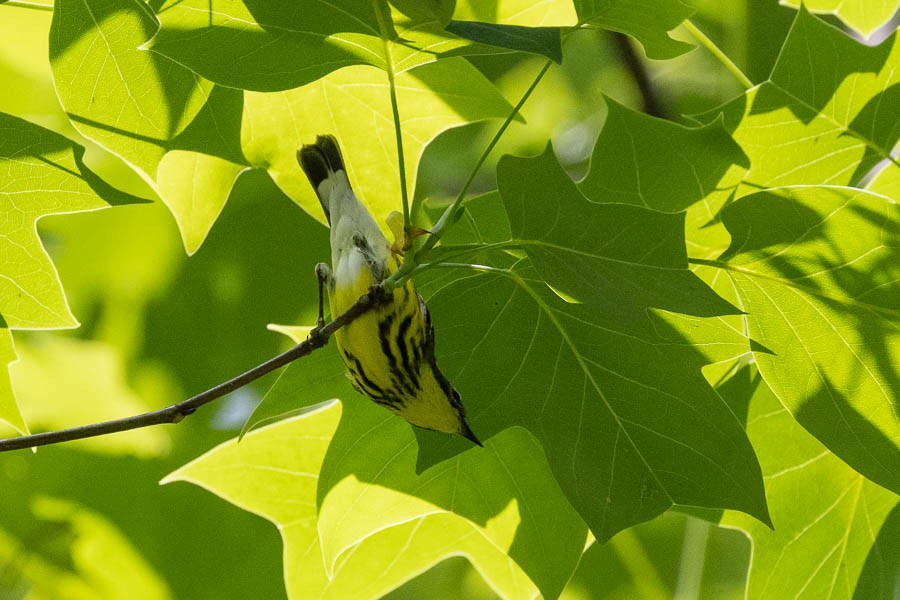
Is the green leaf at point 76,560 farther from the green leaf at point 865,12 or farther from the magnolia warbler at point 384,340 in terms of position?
the green leaf at point 865,12

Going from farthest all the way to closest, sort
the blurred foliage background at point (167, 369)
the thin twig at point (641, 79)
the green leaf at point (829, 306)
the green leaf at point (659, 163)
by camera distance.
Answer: the blurred foliage background at point (167, 369) < the thin twig at point (641, 79) < the green leaf at point (659, 163) < the green leaf at point (829, 306)

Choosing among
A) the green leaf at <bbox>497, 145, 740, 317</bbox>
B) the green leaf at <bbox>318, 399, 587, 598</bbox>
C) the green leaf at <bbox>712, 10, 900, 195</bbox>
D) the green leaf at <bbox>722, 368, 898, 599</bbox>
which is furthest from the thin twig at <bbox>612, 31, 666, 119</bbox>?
the green leaf at <bbox>497, 145, 740, 317</bbox>

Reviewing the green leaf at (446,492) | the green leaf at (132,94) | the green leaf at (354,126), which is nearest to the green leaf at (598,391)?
the green leaf at (446,492)

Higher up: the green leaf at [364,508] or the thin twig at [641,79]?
the thin twig at [641,79]

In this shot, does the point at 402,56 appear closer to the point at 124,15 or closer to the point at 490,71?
the point at 124,15

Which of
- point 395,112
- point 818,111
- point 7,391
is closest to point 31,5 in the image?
point 7,391

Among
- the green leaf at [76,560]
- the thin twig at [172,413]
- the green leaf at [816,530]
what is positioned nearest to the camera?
the thin twig at [172,413]

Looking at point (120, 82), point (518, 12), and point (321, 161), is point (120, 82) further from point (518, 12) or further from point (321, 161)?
point (518, 12)

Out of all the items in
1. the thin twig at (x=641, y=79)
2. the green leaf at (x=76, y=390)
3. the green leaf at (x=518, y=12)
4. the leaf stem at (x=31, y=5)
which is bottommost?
the green leaf at (x=76, y=390)
